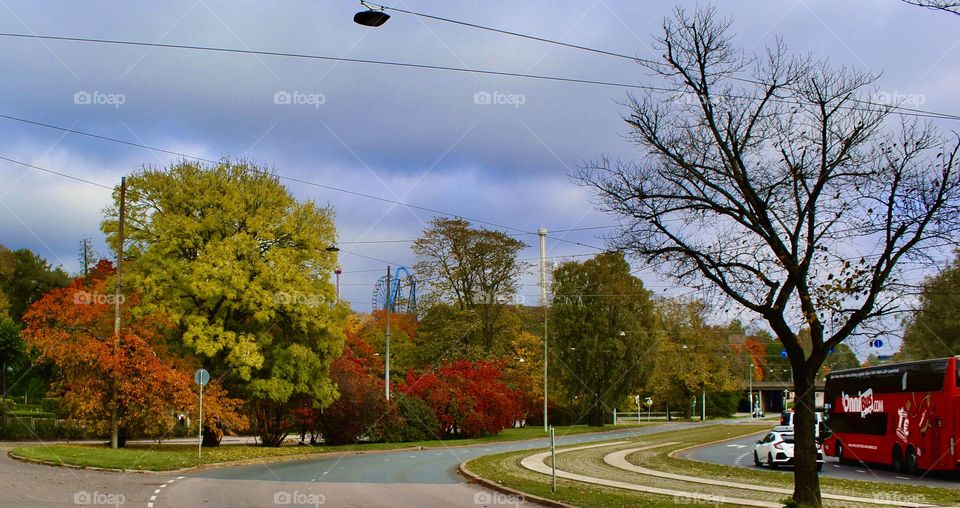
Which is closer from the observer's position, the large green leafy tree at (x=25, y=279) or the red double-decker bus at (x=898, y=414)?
the red double-decker bus at (x=898, y=414)

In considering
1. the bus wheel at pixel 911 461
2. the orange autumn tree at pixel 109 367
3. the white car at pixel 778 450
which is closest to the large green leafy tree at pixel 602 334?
the white car at pixel 778 450

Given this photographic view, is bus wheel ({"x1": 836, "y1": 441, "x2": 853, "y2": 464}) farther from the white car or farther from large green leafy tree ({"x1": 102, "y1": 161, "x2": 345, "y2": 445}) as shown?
large green leafy tree ({"x1": 102, "y1": 161, "x2": 345, "y2": 445})

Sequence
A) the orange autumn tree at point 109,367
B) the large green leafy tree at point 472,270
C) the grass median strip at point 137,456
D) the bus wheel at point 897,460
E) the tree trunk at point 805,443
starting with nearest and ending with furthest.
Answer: the tree trunk at point 805,443, the grass median strip at point 137,456, the bus wheel at point 897,460, the orange autumn tree at point 109,367, the large green leafy tree at point 472,270

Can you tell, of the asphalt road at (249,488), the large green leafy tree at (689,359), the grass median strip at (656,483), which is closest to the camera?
the asphalt road at (249,488)

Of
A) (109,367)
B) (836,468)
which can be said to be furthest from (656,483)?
(109,367)

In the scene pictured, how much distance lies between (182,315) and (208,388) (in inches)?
128

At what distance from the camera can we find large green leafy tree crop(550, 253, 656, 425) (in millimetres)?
66000

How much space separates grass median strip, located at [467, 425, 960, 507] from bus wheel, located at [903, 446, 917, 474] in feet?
15.6

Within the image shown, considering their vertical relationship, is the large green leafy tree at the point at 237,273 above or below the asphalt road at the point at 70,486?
above

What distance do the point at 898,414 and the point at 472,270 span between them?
40264mm

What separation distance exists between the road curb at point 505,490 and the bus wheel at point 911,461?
47.2ft

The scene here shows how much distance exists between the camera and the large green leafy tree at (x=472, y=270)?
6562cm

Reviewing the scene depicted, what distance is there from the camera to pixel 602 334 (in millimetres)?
→ 66625

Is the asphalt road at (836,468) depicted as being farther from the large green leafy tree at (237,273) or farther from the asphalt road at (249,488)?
the large green leafy tree at (237,273)
